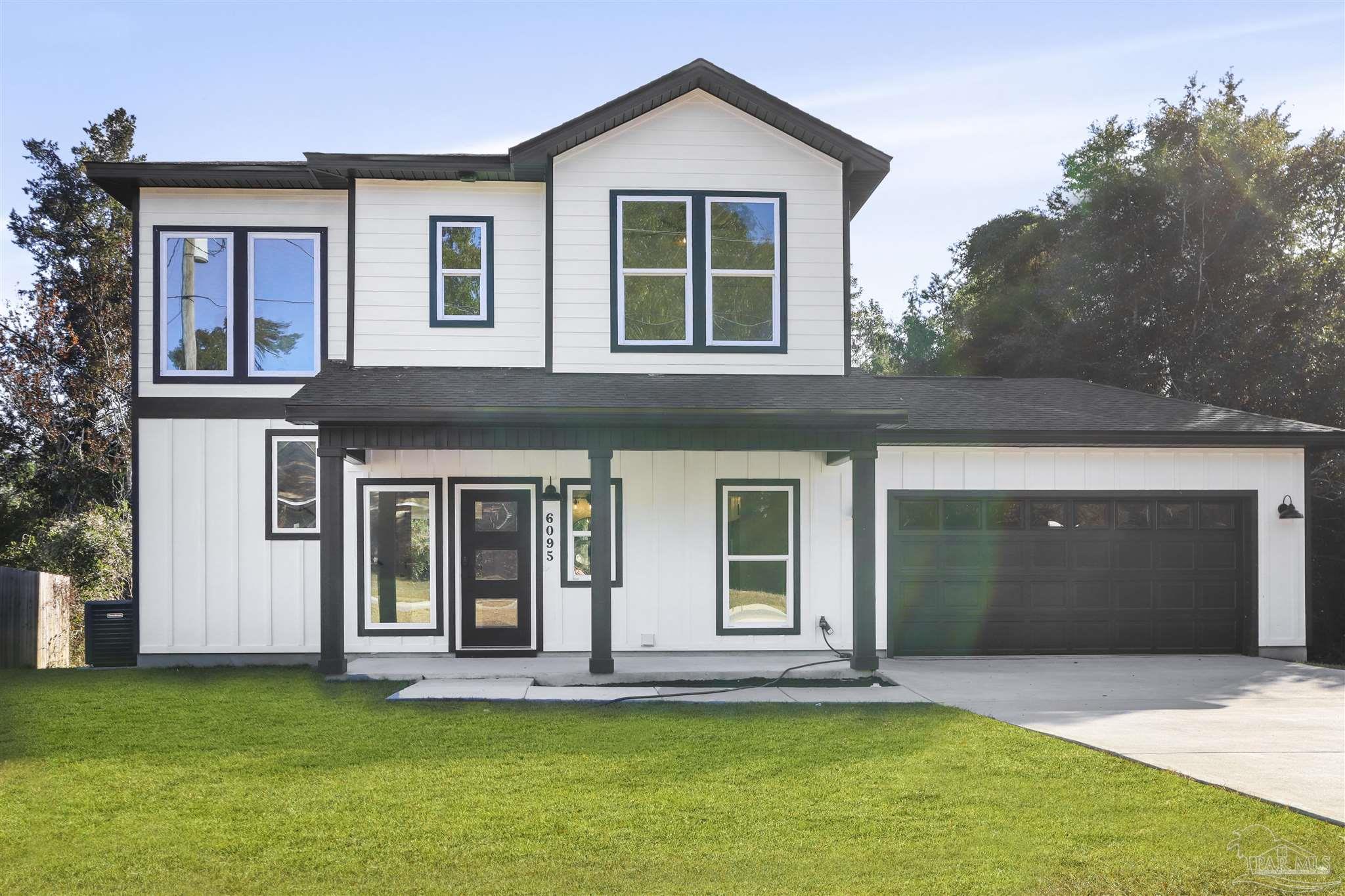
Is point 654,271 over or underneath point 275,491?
over

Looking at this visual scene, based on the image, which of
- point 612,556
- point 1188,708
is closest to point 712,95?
point 612,556

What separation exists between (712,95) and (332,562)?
700cm

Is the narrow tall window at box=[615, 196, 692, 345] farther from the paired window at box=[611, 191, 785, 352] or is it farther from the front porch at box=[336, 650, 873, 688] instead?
the front porch at box=[336, 650, 873, 688]

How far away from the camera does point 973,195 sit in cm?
3269

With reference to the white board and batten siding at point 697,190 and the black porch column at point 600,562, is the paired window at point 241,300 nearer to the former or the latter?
the white board and batten siding at point 697,190

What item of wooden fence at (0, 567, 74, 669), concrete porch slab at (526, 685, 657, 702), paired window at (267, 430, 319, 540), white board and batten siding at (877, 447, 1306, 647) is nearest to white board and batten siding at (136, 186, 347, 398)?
paired window at (267, 430, 319, 540)

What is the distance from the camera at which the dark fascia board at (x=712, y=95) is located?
452 inches

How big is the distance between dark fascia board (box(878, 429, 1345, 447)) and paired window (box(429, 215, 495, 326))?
5122 mm

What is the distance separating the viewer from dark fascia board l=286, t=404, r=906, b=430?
9906 millimetres

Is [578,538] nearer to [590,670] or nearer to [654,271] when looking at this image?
[590,670]

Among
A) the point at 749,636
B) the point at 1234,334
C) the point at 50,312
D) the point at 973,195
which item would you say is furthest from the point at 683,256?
the point at 973,195

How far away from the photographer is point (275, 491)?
39.2ft

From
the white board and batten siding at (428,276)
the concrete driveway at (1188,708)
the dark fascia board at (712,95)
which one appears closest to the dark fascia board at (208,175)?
the white board and batten siding at (428,276)

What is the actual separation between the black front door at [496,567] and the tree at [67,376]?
1396 cm
